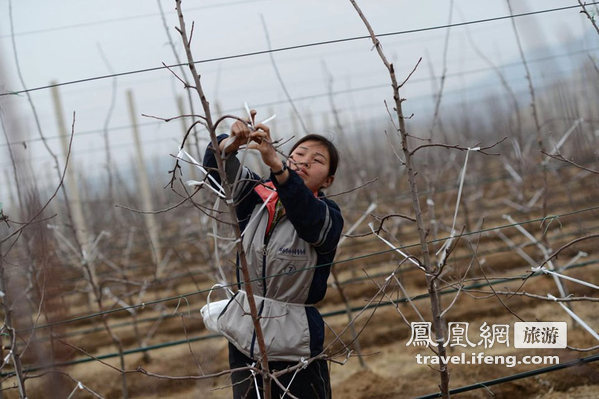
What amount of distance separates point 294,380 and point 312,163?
1.93 ft

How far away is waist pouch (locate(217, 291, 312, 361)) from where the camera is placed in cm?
161

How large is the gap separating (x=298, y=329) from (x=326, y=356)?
4.8 inches

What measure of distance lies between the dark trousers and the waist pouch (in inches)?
2.1

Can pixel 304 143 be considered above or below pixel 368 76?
below

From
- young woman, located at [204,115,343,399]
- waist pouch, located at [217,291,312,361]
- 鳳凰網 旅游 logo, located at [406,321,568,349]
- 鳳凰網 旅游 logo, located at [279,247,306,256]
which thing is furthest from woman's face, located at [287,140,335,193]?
鳳凰網 旅游 logo, located at [406,321,568,349]

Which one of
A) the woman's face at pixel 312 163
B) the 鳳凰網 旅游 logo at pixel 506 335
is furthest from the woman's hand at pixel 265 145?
the 鳳凰網 旅游 logo at pixel 506 335

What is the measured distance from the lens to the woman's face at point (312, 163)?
5.59 feet

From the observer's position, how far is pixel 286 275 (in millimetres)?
1643

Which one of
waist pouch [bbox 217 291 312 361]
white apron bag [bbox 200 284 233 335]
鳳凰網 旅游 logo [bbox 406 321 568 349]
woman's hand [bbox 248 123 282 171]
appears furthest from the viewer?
鳳凰網 旅游 logo [bbox 406 321 568 349]

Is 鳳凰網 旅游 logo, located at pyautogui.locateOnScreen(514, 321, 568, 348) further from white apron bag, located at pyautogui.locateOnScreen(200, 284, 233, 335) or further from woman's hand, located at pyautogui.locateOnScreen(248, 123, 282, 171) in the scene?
woman's hand, located at pyautogui.locateOnScreen(248, 123, 282, 171)

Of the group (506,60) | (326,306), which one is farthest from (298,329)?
(506,60)

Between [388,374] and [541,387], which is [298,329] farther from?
[388,374]

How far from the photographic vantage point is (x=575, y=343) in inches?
124

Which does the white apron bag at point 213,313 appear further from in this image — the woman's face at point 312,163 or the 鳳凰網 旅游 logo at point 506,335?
the 鳳凰網 旅游 logo at point 506,335
